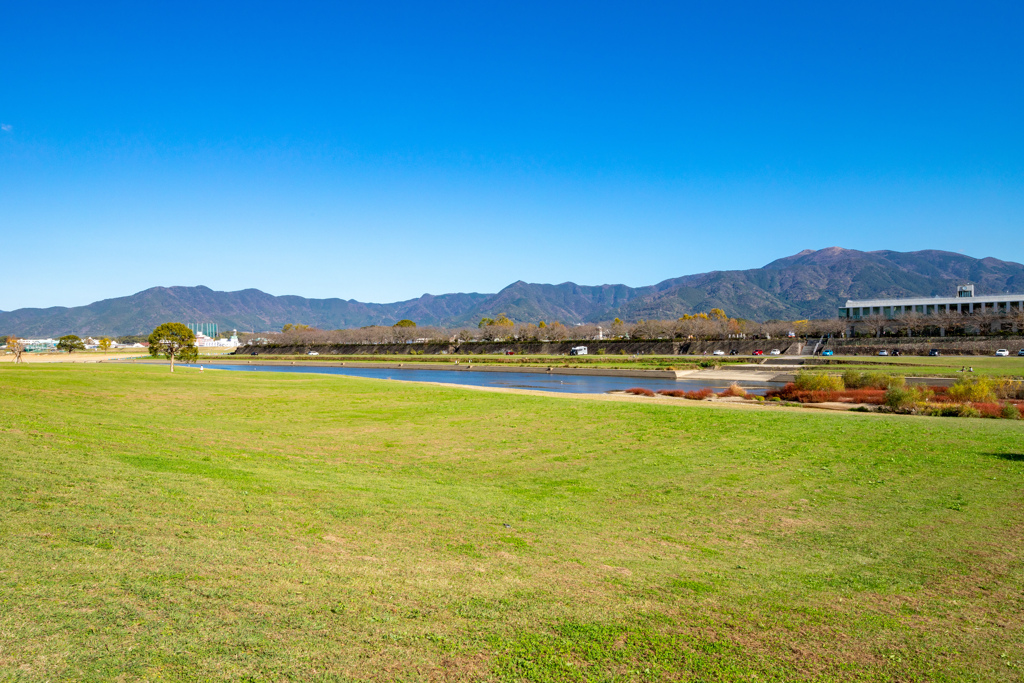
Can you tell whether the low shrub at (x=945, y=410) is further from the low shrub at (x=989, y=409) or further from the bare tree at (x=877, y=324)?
the bare tree at (x=877, y=324)

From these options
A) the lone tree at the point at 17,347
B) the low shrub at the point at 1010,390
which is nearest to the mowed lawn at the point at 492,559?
the low shrub at the point at 1010,390

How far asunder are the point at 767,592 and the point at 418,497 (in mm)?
5791

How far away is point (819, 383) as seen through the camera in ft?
125

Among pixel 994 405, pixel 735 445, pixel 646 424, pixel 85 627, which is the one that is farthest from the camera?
pixel 994 405

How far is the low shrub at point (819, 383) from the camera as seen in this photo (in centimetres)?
3731

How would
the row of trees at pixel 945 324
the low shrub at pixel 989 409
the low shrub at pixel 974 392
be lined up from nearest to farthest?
the low shrub at pixel 989 409 → the low shrub at pixel 974 392 → the row of trees at pixel 945 324

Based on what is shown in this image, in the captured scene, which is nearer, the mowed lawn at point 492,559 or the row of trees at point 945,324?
the mowed lawn at point 492,559

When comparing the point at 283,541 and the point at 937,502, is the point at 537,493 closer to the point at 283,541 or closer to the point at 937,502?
the point at 283,541

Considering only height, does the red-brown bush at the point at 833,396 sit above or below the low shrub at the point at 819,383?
below

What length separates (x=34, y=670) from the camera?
12.5ft

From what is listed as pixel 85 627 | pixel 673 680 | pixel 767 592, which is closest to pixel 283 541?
pixel 85 627

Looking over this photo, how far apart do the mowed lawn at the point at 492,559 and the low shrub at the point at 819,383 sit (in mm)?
22988

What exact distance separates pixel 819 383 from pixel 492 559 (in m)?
37.0

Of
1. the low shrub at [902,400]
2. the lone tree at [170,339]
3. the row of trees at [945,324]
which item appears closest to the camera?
the low shrub at [902,400]
